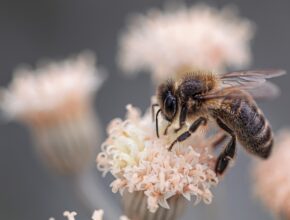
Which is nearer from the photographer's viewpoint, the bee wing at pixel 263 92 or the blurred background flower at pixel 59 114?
the bee wing at pixel 263 92

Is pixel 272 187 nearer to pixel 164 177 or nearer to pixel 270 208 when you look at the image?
pixel 270 208

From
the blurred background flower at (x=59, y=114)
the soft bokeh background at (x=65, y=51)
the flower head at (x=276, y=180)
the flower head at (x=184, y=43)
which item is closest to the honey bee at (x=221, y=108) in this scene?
the flower head at (x=276, y=180)

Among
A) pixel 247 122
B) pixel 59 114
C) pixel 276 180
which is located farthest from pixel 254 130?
pixel 59 114

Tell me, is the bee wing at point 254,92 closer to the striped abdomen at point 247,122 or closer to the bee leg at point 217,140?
the striped abdomen at point 247,122

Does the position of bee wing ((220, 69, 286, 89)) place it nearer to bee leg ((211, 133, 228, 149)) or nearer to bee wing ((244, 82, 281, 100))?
bee wing ((244, 82, 281, 100))

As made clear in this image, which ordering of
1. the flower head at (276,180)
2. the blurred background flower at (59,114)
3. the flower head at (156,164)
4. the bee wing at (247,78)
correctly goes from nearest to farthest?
the flower head at (156,164), the bee wing at (247,78), the flower head at (276,180), the blurred background flower at (59,114)

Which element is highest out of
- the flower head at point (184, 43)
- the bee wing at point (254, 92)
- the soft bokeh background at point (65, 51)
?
the soft bokeh background at point (65, 51)

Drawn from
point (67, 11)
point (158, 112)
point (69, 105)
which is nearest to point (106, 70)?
point (67, 11)

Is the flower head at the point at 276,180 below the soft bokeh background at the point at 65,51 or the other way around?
below
